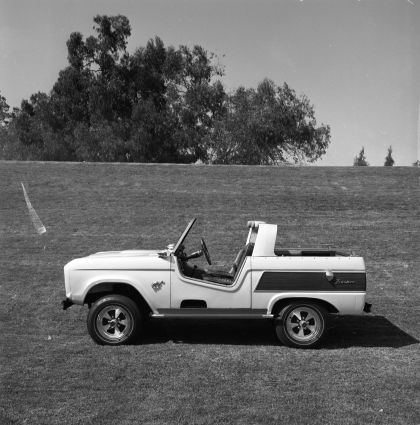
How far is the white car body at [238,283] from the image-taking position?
6.62 metres

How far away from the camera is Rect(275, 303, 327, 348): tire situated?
6.64 meters

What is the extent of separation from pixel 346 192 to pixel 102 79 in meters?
24.9

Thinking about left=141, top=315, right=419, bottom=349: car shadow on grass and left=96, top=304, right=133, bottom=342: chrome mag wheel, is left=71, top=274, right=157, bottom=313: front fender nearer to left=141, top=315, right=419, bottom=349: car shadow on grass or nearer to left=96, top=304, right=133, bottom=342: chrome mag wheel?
left=96, top=304, right=133, bottom=342: chrome mag wheel

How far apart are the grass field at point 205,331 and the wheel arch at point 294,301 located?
43 cm

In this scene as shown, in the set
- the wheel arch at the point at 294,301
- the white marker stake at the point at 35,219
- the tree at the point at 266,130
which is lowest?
the wheel arch at the point at 294,301

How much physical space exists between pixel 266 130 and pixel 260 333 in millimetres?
27095

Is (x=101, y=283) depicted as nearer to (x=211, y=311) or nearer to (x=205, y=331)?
(x=211, y=311)

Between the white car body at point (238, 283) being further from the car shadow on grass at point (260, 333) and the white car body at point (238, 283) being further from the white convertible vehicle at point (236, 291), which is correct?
the car shadow on grass at point (260, 333)

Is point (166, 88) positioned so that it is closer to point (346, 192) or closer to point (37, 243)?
point (346, 192)

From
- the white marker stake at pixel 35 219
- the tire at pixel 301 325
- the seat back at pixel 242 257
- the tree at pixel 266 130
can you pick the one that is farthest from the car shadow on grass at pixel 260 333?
the tree at pixel 266 130

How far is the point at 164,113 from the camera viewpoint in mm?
37062

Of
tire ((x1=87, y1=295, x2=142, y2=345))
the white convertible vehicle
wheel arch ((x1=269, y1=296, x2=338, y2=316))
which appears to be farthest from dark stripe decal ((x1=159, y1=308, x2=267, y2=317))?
tire ((x1=87, y1=295, x2=142, y2=345))

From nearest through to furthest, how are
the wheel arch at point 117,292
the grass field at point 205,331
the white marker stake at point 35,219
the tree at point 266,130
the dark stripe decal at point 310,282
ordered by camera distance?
the grass field at point 205,331 → the dark stripe decal at point 310,282 → the wheel arch at point 117,292 → the white marker stake at point 35,219 → the tree at point 266,130

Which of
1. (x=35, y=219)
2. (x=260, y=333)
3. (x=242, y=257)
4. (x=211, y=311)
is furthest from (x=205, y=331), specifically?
(x=35, y=219)
